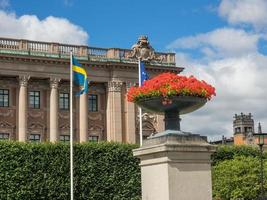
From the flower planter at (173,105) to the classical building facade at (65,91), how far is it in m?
46.4

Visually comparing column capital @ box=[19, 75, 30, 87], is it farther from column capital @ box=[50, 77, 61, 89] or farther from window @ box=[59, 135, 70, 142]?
window @ box=[59, 135, 70, 142]

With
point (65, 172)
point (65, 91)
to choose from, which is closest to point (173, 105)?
point (65, 172)

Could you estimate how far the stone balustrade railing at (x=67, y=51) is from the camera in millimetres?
58750

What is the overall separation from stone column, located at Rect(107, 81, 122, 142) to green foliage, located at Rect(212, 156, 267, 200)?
21.4 metres

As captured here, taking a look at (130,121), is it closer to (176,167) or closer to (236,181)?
(236,181)

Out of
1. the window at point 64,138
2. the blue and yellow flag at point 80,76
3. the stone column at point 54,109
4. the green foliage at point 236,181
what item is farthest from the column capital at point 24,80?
the blue and yellow flag at point 80,76

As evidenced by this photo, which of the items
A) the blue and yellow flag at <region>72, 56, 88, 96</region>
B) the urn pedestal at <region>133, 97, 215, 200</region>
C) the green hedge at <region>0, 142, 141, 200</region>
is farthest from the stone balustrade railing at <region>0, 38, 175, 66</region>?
the urn pedestal at <region>133, 97, 215, 200</region>

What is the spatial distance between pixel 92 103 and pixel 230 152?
21.1 metres

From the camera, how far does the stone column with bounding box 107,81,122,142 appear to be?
62500mm

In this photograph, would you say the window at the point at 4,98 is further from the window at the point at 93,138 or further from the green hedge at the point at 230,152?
the green hedge at the point at 230,152

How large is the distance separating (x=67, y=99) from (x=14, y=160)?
2622 cm

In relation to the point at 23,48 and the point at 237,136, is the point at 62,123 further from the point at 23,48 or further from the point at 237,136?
the point at 237,136

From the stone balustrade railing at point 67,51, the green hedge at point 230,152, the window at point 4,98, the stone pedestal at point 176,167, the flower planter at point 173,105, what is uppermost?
the stone balustrade railing at point 67,51

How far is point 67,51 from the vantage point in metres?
61.5
